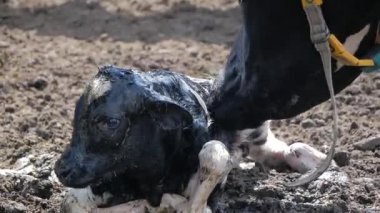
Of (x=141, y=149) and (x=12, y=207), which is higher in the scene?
(x=141, y=149)

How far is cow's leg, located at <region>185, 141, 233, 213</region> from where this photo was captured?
9.61 ft

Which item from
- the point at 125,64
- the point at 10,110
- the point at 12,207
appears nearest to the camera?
the point at 12,207

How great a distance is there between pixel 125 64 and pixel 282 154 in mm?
1842

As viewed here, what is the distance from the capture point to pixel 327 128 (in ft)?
14.6

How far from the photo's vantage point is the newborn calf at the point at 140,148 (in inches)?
113

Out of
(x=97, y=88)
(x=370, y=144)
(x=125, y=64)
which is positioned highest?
(x=97, y=88)

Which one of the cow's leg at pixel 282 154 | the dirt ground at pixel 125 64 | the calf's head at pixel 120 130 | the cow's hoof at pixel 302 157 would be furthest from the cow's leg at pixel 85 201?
the cow's hoof at pixel 302 157

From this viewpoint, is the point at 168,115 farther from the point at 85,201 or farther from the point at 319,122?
the point at 319,122

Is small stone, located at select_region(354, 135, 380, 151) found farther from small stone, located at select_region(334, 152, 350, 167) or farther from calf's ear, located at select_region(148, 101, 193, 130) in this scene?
calf's ear, located at select_region(148, 101, 193, 130)

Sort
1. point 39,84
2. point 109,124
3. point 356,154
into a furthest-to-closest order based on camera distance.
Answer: point 39,84
point 356,154
point 109,124

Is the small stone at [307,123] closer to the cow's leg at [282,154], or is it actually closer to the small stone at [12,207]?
the cow's leg at [282,154]

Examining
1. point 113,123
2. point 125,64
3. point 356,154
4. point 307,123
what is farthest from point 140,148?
point 125,64

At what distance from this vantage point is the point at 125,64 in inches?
211

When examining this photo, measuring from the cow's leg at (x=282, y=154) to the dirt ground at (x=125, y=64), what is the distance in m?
0.06
